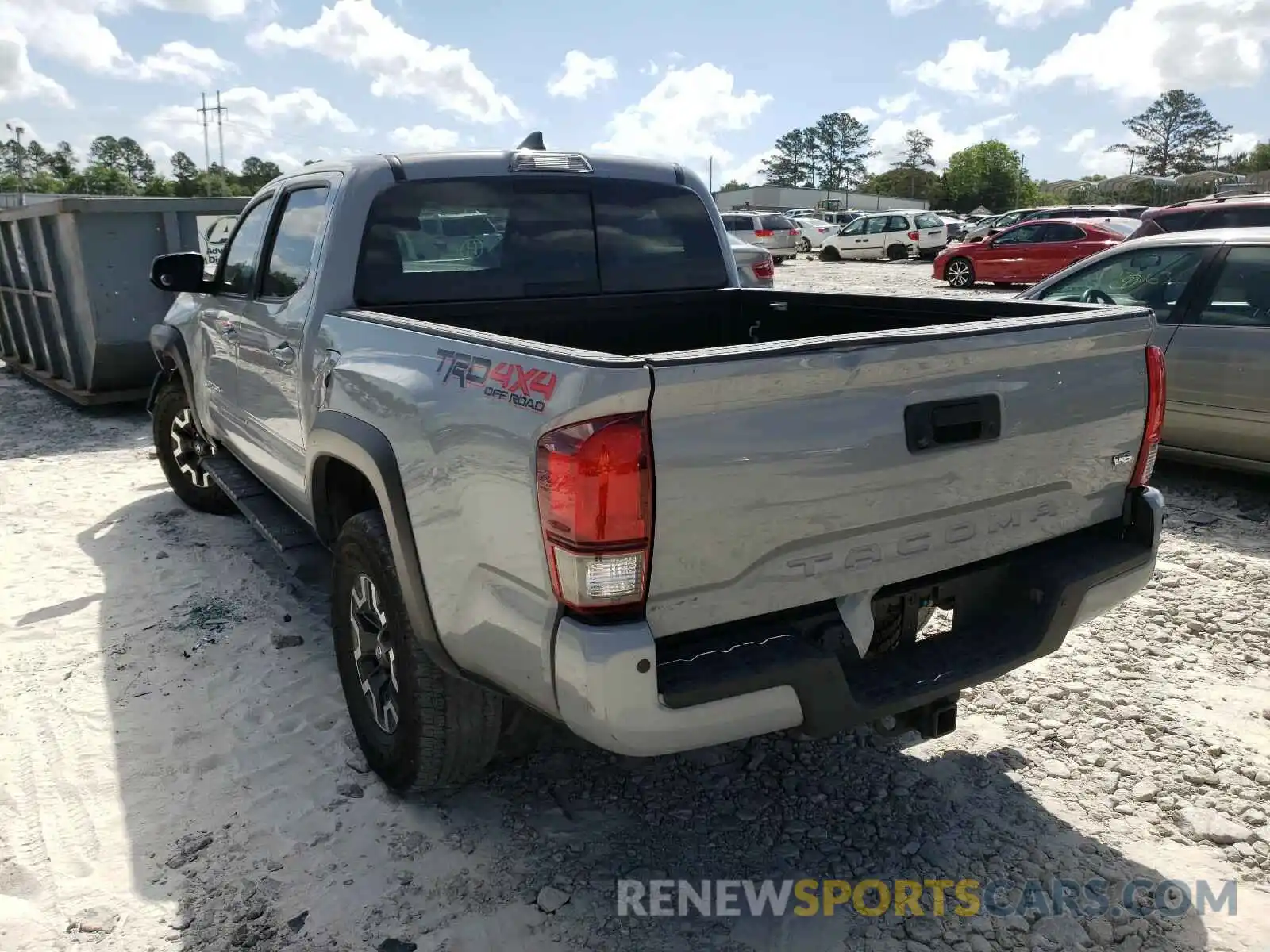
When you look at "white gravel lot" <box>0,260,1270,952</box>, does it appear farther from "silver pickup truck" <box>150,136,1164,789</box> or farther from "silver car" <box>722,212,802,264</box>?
"silver car" <box>722,212,802,264</box>

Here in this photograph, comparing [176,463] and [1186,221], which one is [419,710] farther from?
[1186,221]

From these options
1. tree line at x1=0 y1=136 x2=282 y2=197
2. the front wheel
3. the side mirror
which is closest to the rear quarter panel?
the side mirror

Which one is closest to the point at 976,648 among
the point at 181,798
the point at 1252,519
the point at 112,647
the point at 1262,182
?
the point at 181,798

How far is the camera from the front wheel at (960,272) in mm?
20234

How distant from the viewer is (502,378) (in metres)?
2.28

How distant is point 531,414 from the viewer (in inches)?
84.7

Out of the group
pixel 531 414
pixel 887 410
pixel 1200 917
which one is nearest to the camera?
pixel 531 414

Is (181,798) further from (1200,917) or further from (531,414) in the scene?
(1200,917)

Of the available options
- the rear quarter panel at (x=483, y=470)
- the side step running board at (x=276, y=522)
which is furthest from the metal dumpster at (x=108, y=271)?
the rear quarter panel at (x=483, y=470)

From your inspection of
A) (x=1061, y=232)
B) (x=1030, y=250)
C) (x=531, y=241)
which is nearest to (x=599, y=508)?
(x=531, y=241)

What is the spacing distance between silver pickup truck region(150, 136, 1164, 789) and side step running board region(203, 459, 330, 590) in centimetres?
3

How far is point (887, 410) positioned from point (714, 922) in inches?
56.2

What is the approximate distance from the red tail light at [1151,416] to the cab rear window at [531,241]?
1957mm

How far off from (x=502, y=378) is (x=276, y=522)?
8.13 feet
